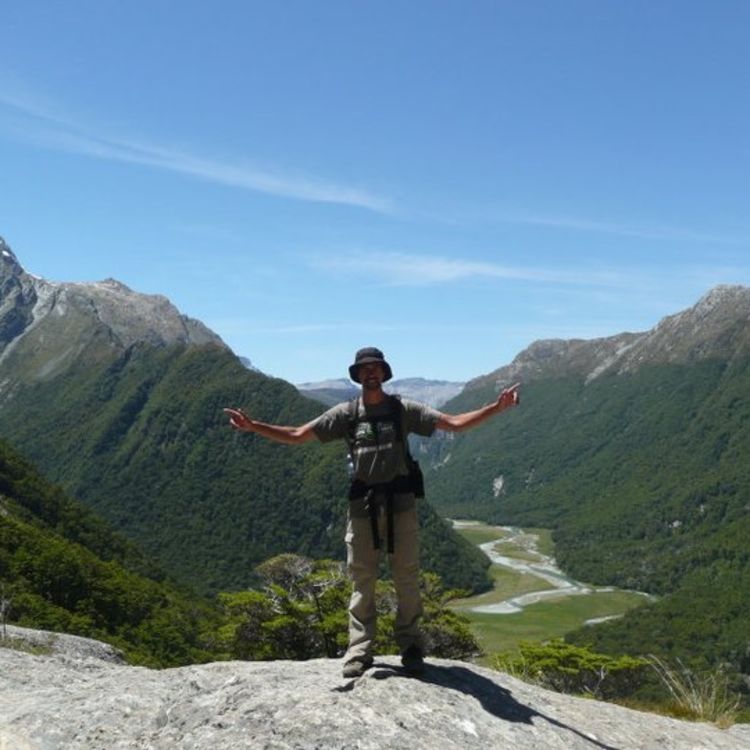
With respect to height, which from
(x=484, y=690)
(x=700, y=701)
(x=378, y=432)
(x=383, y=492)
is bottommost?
(x=700, y=701)

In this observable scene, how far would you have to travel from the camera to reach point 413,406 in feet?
34.3

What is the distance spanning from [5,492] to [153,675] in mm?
131471

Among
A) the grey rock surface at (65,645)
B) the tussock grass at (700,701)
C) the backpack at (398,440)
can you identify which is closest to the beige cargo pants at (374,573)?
the backpack at (398,440)

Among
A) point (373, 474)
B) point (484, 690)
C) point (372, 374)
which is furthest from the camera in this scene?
point (484, 690)

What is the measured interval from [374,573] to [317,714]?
2070mm

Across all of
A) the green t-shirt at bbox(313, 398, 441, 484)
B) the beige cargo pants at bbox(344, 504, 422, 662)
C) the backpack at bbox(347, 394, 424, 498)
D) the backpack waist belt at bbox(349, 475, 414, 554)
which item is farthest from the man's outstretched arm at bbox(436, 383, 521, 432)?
the beige cargo pants at bbox(344, 504, 422, 662)

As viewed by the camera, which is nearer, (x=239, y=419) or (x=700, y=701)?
(x=239, y=419)

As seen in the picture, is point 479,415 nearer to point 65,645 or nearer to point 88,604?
point 65,645

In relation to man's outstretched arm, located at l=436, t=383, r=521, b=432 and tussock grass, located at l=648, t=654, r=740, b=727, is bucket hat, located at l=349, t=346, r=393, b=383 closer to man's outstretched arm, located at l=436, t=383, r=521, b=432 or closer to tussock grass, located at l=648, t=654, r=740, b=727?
man's outstretched arm, located at l=436, t=383, r=521, b=432

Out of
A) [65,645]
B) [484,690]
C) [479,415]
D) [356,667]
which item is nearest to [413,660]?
[356,667]

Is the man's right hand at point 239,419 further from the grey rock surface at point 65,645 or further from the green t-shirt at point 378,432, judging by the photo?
the grey rock surface at point 65,645

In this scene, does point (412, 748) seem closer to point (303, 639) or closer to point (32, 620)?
point (303, 639)

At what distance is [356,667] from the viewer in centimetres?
1057

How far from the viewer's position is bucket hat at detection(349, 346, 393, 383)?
10.5 m
